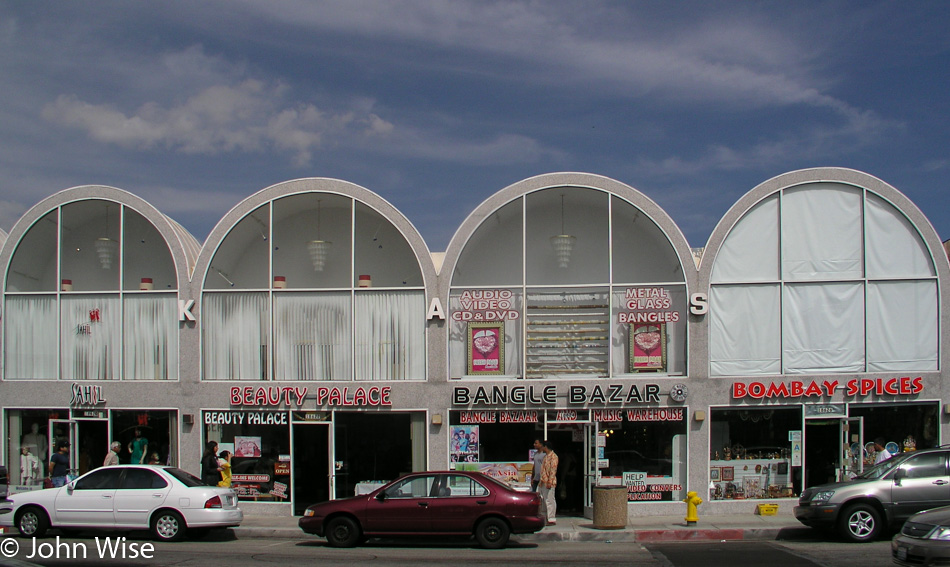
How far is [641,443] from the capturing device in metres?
17.8

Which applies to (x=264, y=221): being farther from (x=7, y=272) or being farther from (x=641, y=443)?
(x=641, y=443)

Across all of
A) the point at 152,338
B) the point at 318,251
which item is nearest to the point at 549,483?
the point at 318,251

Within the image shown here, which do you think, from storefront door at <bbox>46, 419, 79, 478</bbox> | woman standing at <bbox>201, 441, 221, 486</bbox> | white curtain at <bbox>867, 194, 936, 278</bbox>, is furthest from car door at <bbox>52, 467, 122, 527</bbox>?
white curtain at <bbox>867, 194, 936, 278</bbox>

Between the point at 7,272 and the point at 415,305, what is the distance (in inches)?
388

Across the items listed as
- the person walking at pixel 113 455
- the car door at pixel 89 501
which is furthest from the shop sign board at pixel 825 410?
the person walking at pixel 113 455

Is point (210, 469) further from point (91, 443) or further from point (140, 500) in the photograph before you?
point (91, 443)

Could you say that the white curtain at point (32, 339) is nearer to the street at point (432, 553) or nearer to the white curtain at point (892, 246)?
the street at point (432, 553)

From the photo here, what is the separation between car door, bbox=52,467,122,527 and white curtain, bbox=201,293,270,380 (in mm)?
4104

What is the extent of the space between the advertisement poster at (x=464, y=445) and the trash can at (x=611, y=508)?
124 inches

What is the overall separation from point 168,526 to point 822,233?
47.6 feet

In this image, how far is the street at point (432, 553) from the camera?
41.0 ft

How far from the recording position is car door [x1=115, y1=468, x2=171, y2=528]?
47.5 ft

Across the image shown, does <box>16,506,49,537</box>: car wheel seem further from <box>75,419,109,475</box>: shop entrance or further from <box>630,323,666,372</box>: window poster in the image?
<box>630,323,666,372</box>: window poster

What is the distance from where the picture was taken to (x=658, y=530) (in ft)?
50.9
